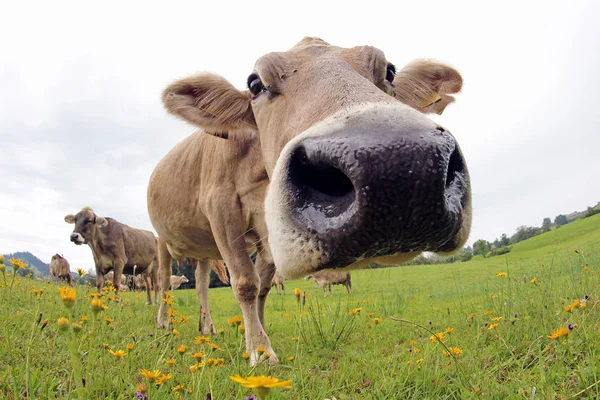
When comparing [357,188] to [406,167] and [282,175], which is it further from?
[282,175]

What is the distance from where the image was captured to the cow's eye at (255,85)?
→ 9.87 ft

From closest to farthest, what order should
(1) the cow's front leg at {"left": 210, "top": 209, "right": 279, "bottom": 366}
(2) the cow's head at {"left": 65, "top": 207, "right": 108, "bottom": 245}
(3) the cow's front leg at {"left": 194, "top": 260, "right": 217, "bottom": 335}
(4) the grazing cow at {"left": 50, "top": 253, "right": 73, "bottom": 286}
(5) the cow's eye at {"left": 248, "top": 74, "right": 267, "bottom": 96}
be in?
1. (5) the cow's eye at {"left": 248, "top": 74, "right": 267, "bottom": 96}
2. (1) the cow's front leg at {"left": 210, "top": 209, "right": 279, "bottom": 366}
3. (3) the cow's front leg at {"left": 194, "top": 260, "right": 217, "bottom": 335}
4. (2) the cow's head at {"left": 65, "top": 207, "right": 108, "bottom": 245}
5. (4) the grazing cow at {"left": 50, "top": 253, "right": 73, "bottom": 286}

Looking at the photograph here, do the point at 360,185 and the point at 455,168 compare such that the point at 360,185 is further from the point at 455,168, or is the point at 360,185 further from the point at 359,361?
the point at 359,361

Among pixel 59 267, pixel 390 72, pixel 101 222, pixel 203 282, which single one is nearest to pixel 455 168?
pixel 390 72

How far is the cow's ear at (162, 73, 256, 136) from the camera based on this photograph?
11.5 ft

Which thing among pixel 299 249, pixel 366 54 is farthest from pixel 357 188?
pixel 366 54

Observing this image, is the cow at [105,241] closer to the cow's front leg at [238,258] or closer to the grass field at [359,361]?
the grass field at [359,361]

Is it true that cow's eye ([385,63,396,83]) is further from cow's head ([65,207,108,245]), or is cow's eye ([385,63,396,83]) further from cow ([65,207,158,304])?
cow's head ([65,207,108,245])

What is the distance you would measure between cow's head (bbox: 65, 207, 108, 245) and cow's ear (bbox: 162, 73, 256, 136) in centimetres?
904

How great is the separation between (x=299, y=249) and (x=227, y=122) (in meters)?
2.14

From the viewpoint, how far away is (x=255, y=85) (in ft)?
9.95

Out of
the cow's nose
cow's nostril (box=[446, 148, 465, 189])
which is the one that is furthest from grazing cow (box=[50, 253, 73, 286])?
cow's nostril (box=[446, 148, 465, 189])

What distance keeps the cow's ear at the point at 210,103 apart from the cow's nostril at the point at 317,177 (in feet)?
6.24

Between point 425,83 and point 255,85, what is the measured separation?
1.86 meters
